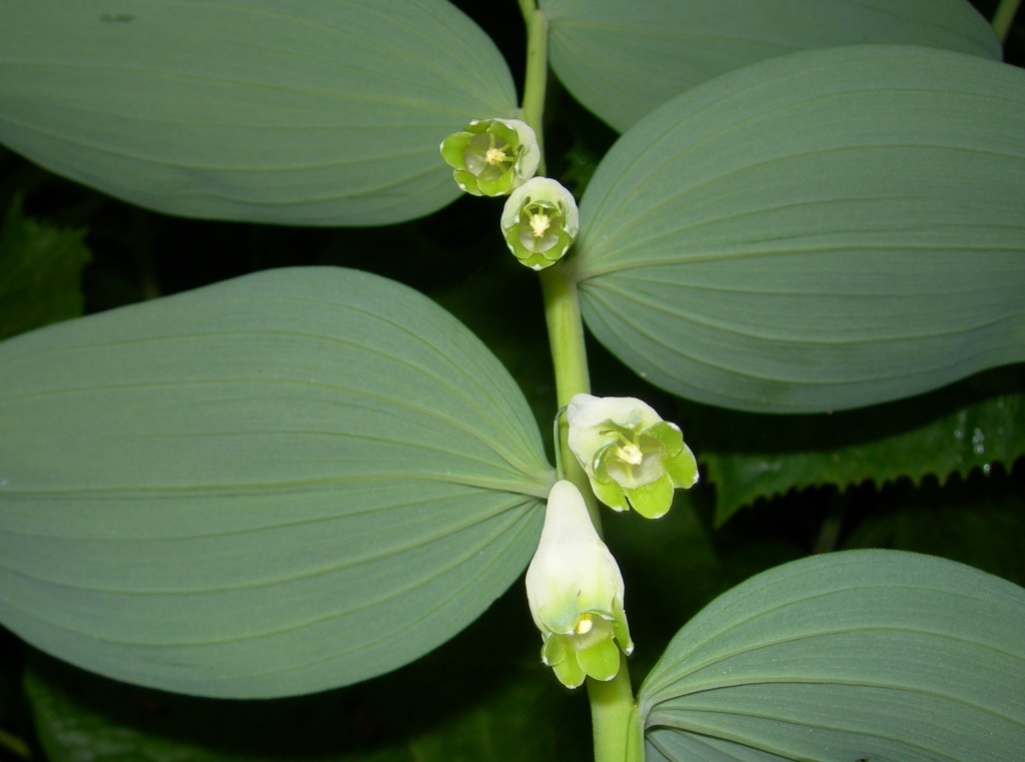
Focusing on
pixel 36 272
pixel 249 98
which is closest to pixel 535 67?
pixel 249 98

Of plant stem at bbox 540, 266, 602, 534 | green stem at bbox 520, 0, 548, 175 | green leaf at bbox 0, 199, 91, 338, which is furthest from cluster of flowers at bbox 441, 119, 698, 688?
green leaf at bbox 0, 199, 91, 338

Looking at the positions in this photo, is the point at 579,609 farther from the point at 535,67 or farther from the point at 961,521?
the point at 961,521

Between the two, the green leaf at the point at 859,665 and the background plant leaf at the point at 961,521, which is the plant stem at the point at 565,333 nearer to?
the green leaf at the point at 859,665

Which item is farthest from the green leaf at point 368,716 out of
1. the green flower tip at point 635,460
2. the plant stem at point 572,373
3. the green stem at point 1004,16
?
the green stem at point 1004,16

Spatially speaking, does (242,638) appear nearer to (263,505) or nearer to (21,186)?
(263,505)

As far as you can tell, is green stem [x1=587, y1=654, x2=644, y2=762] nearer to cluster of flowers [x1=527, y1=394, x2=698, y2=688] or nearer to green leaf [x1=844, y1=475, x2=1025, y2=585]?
cluster of flowers [x1=527, y1=394, x2=698, y2=688]

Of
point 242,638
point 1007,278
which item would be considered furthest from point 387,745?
point 1007,278
